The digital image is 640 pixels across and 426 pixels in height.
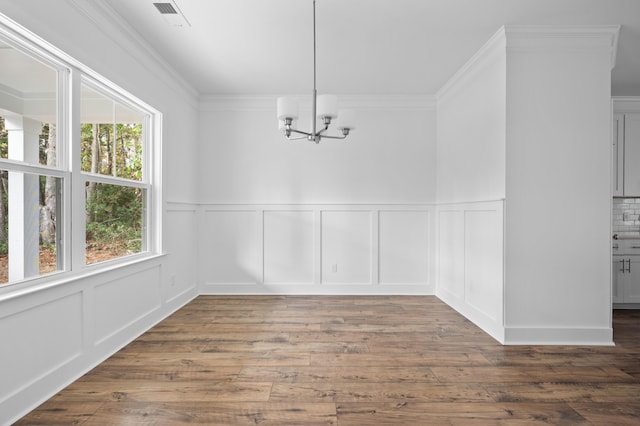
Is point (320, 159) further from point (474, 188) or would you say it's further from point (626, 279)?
point (626, 279)

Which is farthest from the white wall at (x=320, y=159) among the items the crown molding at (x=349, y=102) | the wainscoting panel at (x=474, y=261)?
the wainscoting panel at (x=474, y=261)

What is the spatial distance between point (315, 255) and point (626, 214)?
4.03 metres

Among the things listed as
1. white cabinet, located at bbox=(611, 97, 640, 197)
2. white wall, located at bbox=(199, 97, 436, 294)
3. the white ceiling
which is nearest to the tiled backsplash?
white cabinet, located at bbox=(611, 97, 640, 197)

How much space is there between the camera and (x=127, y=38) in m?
3.11

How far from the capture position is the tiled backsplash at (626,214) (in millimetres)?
4738

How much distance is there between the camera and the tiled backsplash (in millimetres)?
4738

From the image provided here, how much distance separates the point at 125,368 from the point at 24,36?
2217 millimetres

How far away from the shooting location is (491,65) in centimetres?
348

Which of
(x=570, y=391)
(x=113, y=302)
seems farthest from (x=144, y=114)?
(x=570, y=391)

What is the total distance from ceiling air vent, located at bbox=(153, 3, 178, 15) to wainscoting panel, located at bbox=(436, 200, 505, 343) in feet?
10.1

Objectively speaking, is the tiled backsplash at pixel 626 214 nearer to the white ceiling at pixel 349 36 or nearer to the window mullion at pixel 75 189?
the white ceiling at pixel 349 36

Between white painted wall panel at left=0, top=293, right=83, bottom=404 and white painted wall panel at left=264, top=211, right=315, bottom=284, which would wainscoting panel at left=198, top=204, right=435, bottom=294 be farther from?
white painted wall panel at left=0, top=293, right=83, bottom=404

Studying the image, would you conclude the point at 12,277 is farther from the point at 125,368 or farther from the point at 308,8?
the point at 308,8

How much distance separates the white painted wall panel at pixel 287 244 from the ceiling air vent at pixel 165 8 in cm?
Answer: 270
